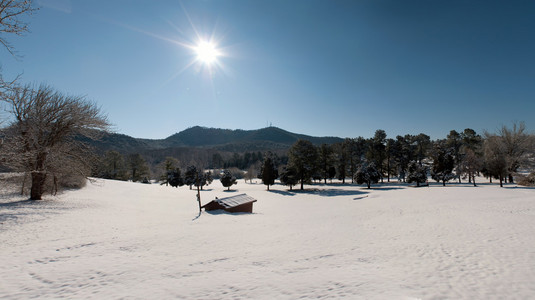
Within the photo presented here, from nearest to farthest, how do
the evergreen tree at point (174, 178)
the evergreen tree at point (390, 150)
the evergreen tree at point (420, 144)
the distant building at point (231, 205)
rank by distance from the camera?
the distant building at point (231, 205), the evergreen tree at point (390, 150), the evergreen tree at point (174, 178), the evergreen tree at point (420, 144)

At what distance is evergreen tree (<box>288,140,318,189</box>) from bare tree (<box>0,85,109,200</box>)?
36.1 meters

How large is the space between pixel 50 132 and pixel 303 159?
41.2 metres

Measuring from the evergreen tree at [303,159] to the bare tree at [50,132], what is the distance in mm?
36082

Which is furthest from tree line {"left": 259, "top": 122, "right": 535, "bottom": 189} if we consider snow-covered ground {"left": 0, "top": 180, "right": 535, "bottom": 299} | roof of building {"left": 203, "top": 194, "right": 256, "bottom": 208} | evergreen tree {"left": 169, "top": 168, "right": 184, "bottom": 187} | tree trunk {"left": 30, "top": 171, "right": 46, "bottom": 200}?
tree trunk {"left": 30, "top": 171, "right": 46, "bottom": 200}

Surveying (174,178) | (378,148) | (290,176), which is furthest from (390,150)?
(174,178)

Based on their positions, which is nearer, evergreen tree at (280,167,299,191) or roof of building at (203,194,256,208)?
roof of building at (203,194,256,208)

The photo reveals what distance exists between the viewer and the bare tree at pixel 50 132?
61.3 ft

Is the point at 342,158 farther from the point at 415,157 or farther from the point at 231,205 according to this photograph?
the point at 231,205

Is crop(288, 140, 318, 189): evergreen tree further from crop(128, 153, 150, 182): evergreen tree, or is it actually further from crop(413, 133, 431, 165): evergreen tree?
crop(128, 153, 150, 182): evergreen tree

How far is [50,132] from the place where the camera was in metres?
20.9

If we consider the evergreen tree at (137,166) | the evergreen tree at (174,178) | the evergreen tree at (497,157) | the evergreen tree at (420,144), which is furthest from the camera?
the evergreen tree at (137,166)

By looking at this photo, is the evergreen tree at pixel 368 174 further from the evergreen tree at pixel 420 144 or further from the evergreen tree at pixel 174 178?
the evergreen tree at pixel 174 178

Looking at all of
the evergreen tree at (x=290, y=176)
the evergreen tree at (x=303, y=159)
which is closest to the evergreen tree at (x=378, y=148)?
the evergreen tree at (x=303, y=159)

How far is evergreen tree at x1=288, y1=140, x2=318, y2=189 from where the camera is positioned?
50219 millimetres
